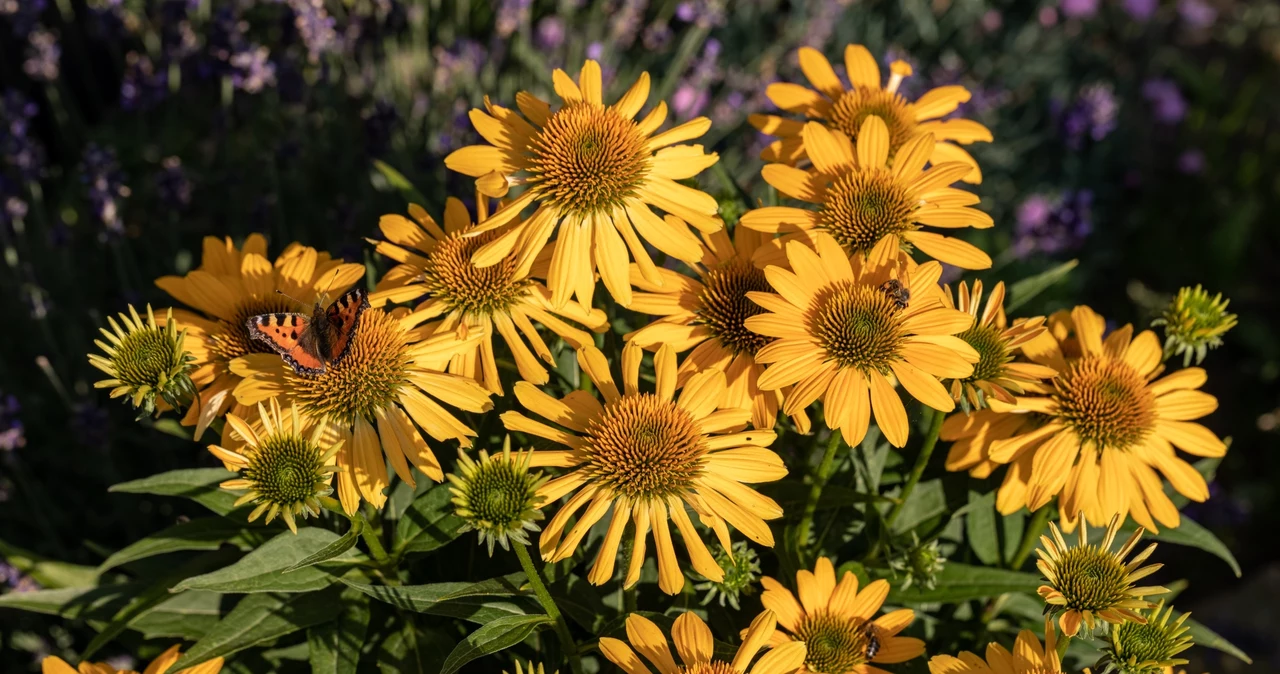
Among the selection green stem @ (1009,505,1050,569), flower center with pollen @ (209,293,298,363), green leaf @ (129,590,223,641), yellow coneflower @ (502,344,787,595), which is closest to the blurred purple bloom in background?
green stem @ (1009,505,1050,569)

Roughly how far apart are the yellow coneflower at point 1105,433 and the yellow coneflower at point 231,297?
5.73ft

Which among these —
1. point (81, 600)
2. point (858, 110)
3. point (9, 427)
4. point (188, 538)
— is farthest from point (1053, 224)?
point (9, 427)

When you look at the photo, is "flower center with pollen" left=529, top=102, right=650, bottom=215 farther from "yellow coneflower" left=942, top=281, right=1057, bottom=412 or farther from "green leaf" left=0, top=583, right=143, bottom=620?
"green leaf" left=0, top=583, right=143, bottom=620

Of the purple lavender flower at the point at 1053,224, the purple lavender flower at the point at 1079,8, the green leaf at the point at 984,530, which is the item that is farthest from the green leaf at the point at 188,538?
the purple lavender flower at the point at 1079,8

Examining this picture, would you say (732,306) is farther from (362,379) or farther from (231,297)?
(231,297)

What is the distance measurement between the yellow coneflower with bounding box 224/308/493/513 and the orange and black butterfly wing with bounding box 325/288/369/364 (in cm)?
6

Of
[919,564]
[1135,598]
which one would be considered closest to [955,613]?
[919,564]

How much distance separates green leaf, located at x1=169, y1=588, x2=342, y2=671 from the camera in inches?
84.2

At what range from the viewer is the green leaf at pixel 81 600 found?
95.2 inches

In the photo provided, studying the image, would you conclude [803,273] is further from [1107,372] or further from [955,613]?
[955,613]

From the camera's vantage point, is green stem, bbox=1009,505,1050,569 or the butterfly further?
green stem, bbox=1009,505,1050,569

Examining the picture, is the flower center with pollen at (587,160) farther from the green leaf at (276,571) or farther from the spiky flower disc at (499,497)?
the green leaf at (276,571)

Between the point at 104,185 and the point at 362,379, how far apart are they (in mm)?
1766

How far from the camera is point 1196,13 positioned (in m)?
6.72
